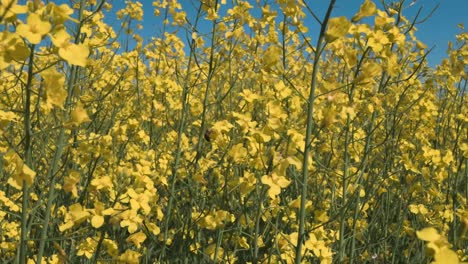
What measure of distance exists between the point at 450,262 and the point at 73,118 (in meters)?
1.24

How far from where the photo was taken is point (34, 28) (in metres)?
1.39

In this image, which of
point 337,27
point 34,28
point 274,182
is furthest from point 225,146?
point 34,28

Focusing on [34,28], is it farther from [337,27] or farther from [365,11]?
[365,11]

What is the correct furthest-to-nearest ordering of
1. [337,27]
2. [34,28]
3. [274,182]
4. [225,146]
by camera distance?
[225,146] → [274,182] → [337,27] → [34,28]

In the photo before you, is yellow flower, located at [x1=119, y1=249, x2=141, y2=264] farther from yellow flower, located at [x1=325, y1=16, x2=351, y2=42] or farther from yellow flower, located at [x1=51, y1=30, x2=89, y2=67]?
yellow flower, located at [x1=325, y1=16, x2=351, y2=42]

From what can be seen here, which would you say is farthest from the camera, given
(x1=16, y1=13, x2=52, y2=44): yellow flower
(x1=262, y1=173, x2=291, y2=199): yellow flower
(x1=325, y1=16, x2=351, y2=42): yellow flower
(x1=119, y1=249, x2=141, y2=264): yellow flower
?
(x1=119, y1=249, x2=141, y2=264): yellow flower

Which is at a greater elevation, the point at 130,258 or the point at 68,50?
the point at 68,50

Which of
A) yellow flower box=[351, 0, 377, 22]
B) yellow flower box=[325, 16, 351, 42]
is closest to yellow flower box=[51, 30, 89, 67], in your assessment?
yellow flower box=[325, 16, 351, 42]

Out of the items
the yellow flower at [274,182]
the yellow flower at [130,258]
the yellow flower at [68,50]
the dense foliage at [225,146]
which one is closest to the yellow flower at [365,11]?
the dense foliage at [225,146]

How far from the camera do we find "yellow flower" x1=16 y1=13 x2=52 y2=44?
1.37 metres

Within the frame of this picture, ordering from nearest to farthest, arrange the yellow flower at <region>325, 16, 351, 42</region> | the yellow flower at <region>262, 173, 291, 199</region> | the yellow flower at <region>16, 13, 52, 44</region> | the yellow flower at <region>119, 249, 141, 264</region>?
the yellow flower at <region>16, 13, 52, 44</region> < the yellow flower at <region>325, 16, 351, 42</region> < the yellow flower at <region>262, 173, 291, 199</region> < the yellow flower at <region>119, 249, 141, 264</region>

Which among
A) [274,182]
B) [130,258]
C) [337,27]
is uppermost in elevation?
[337,27]

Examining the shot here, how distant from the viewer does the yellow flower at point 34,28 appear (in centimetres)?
137

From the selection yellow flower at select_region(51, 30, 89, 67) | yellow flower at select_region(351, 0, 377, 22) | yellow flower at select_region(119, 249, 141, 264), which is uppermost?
yellow flower at select_region(351, 0, 377, 22)
